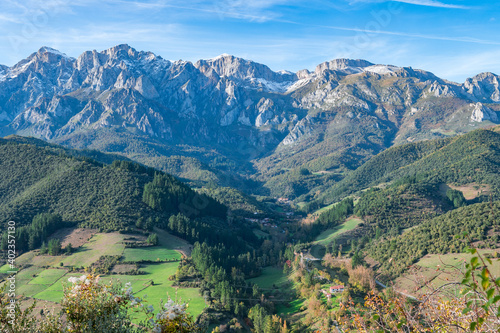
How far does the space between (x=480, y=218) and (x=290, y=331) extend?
248 ft

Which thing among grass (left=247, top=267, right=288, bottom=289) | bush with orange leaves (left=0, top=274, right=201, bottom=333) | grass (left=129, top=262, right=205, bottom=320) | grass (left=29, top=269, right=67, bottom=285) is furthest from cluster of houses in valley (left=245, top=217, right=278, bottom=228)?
bush with orange leaves (left=0, top=274, right=201, bottom=333)

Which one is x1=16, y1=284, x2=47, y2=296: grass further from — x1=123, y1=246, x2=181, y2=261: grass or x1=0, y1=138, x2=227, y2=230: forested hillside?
x1=0, y1=138, x2=227, y2=230: forested hillside

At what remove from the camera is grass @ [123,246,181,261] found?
100m

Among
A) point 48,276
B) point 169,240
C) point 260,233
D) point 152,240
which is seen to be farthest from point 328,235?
point 48,276

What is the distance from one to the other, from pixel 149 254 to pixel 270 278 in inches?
1559

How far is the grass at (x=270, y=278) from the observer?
100m

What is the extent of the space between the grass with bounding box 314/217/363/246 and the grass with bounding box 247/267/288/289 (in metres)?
39.6

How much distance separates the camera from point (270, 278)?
347ft

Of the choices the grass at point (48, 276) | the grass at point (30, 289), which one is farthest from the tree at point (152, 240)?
the grass at point (30, 289)

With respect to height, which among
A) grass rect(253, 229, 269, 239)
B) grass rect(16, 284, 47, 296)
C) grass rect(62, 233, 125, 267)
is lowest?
grass rect(253, 229, 269, 239)

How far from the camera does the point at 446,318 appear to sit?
14562 millimetres

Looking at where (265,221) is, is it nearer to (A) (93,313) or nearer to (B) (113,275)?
(B) (113,275)

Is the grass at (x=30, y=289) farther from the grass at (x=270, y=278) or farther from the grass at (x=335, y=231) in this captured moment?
the grass at (x=335, y=231)

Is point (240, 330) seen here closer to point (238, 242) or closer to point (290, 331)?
point (290, 331)
